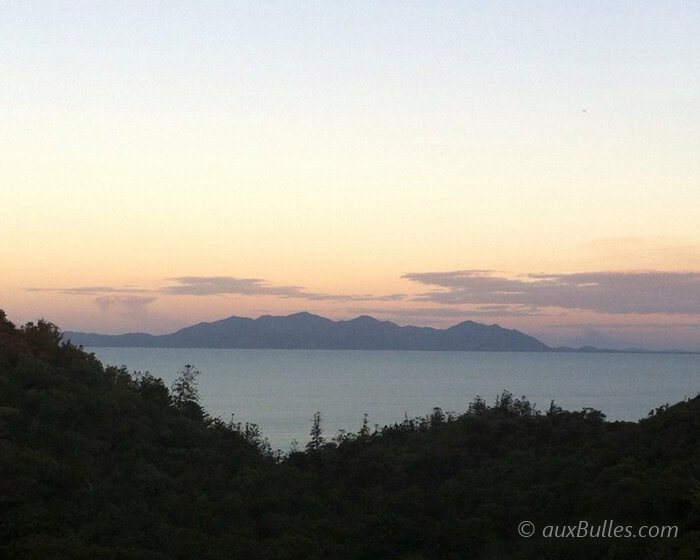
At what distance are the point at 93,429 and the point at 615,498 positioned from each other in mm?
17384

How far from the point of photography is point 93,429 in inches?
1139

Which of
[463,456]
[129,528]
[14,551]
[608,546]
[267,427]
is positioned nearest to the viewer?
[14,551]

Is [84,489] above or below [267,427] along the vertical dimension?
above

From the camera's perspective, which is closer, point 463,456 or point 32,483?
point 32,483

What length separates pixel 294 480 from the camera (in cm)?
2970

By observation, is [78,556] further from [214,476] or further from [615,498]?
[615,498]

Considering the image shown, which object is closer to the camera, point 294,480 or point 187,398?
point 294,480

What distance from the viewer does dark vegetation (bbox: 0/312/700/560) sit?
2044 cm

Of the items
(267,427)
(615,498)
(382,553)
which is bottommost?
(267,427)

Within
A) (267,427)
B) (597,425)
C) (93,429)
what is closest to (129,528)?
(93,429)

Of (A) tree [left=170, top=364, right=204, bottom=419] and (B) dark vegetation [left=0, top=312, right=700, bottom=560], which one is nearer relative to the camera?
(B) dark vegetation [left=0, top=312, right=700, bottom=560]

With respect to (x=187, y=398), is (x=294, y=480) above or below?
below

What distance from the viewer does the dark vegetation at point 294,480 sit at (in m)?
20.4

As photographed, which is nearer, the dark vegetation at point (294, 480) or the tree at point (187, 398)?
the dark vegetation at point (294, 480)
